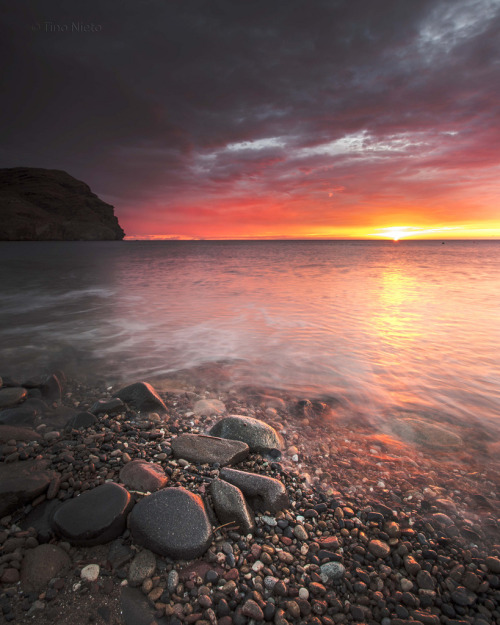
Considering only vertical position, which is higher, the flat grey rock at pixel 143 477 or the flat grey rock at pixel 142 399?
the flat grey rock at pixel 143 477

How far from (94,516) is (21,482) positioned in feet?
2.49

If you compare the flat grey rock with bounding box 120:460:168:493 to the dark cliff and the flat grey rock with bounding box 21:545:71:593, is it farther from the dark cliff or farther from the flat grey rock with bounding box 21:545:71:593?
the dark cliff

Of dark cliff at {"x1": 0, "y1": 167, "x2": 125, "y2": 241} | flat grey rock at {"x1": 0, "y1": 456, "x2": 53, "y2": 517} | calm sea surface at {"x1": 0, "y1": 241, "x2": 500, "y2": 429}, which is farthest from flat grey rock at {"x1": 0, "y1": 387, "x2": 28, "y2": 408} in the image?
dark cliff at {"x1": 0, "y1": 167, "x2": 125, "y2": 241}

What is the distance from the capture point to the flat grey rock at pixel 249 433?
353 cm

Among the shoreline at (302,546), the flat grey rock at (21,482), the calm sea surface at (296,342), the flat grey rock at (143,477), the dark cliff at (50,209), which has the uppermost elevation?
the dark cliff at (50,209)

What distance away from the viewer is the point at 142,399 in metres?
4.43

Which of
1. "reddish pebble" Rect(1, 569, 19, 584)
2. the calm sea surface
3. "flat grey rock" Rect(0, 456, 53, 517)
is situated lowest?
the calm sea surface

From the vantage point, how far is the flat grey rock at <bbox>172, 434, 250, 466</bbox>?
10.5 feet

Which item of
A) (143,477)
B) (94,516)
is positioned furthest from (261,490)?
(94,516)

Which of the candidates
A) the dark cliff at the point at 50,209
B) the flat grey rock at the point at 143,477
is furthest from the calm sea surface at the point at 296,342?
the dark cliff at the point at 50,209

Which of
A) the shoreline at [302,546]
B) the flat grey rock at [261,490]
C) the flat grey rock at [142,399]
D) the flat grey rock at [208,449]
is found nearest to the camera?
the shoreline at [302,546]

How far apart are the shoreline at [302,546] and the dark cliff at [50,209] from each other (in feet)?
415

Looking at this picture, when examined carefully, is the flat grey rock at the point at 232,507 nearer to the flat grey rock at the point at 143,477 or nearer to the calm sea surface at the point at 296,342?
the flat grey rock at the point at 143,477

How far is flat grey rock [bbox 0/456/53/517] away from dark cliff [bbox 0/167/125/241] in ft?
414
